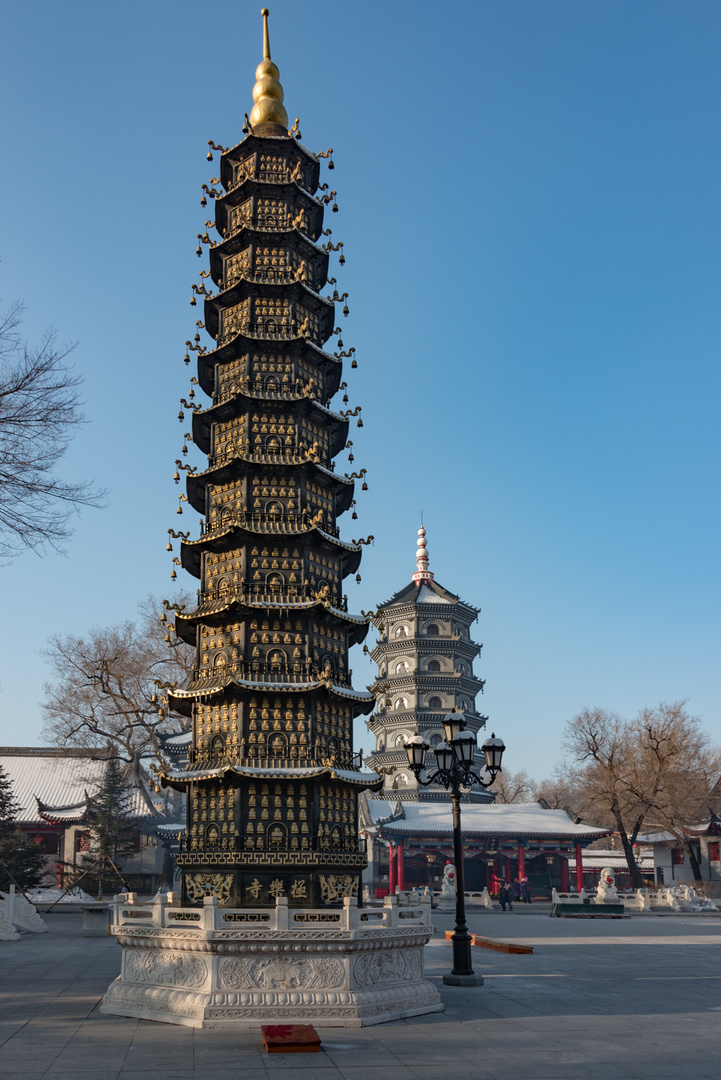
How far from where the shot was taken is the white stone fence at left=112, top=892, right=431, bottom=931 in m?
15.1

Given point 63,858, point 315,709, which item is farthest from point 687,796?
point 315,709

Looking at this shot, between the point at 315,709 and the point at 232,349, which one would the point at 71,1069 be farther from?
the point at 232,349

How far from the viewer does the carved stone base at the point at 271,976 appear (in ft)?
47.5

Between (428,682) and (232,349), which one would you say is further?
(428,682)

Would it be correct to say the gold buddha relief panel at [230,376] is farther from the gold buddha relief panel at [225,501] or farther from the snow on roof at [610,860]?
the snow on roof at [610,860]

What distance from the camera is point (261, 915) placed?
1589 centimetres

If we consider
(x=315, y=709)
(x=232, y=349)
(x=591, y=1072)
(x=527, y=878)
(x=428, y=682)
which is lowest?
(x=527, y=878)

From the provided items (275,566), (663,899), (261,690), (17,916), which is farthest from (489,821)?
(261,690)

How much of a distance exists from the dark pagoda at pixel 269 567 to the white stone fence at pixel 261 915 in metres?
1.52

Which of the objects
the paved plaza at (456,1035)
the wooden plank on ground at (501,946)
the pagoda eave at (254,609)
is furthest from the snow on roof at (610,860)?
the pagoda eave at (254,609)

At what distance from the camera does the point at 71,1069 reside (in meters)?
10.9

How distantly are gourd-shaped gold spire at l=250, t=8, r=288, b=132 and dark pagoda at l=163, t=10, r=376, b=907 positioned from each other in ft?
0.13

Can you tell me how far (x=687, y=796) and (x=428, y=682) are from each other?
1940cm

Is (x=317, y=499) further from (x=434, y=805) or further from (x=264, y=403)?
(x=434, y=805)
